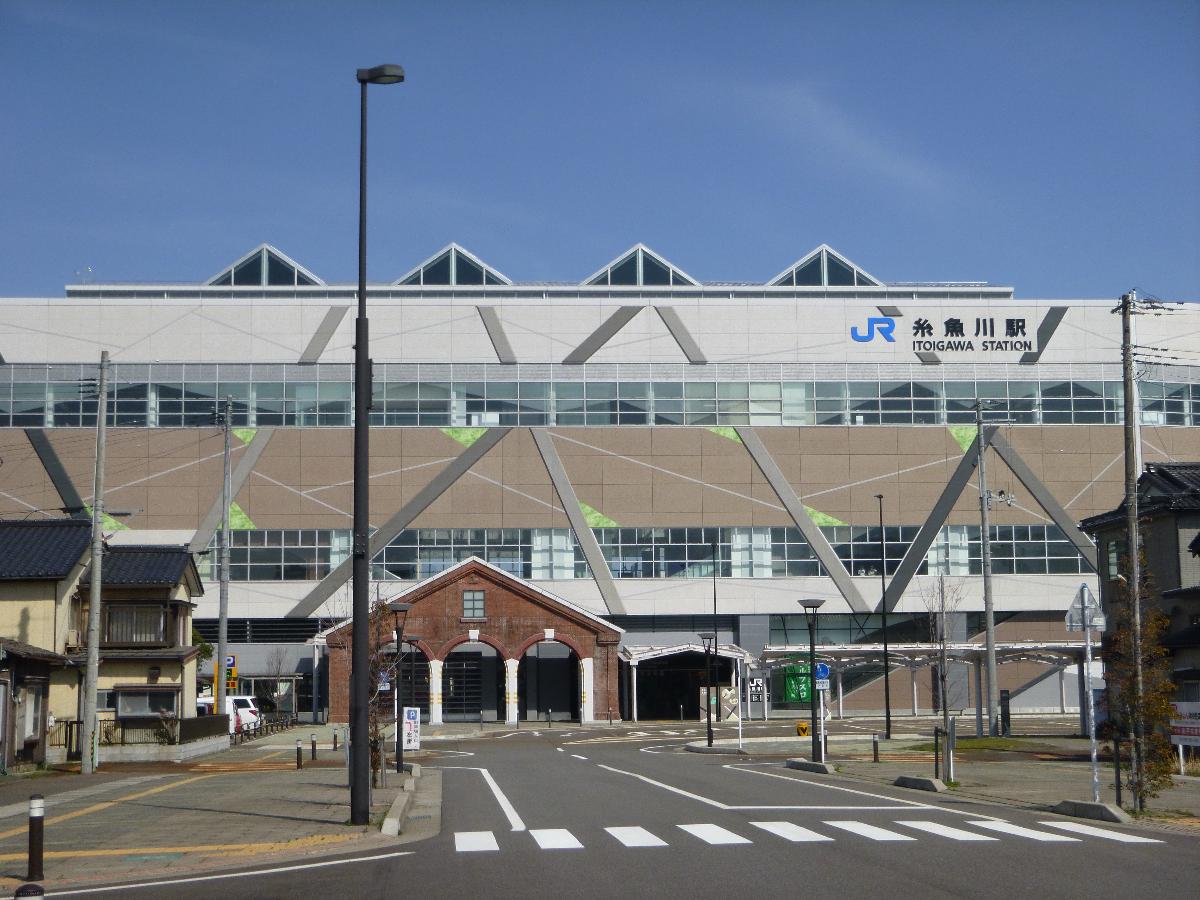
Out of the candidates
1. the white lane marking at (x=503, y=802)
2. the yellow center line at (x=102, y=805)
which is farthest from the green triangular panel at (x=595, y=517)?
the yellow center line at (x=102, y=805)

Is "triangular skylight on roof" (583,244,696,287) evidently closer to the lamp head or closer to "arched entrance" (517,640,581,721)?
"arched entrance" (517,640,581,721)

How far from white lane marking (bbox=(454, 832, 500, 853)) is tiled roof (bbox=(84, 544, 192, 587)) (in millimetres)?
31044

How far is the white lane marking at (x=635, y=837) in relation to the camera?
56.0 feet

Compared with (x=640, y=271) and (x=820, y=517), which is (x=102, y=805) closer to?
(x=820, y=517)

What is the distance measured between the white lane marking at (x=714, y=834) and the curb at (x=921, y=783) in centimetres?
905

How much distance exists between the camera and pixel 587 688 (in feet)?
240

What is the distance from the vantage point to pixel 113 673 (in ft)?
153

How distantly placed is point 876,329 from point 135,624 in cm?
5081

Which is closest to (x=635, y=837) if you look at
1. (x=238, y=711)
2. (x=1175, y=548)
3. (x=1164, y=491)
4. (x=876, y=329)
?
(x=1175, y=548)

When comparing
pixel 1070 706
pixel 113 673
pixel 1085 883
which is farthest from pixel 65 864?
pixel 1070 706

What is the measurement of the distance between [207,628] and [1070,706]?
172 ft

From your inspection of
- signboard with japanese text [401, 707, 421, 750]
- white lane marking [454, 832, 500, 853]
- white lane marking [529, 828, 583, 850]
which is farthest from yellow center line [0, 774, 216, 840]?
white lane marking [529, 828, 583, 850]

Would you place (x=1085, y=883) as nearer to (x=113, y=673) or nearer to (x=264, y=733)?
(x=113, y=673)

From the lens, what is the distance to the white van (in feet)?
201
